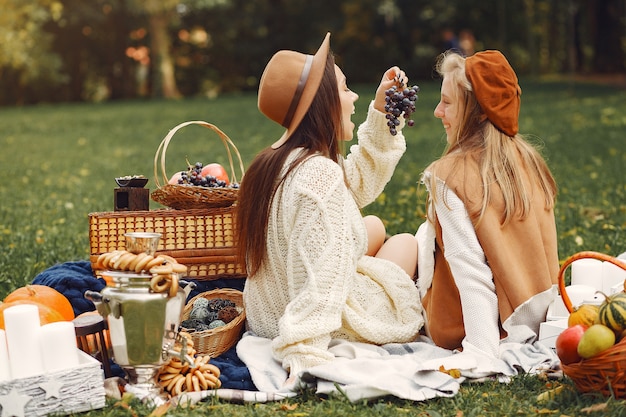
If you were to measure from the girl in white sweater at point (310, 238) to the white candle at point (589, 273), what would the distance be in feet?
2.66

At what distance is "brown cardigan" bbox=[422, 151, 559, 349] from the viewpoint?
3422 millimetres

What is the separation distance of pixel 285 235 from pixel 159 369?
28.5 inches

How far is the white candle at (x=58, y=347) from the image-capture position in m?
2.93

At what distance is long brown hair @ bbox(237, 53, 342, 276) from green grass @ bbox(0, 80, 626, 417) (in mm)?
748

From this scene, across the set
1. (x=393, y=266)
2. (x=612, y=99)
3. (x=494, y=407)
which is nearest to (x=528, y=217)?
(x=393, y=266)

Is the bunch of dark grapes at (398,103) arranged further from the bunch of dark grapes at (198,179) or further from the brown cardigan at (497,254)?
the bunch of dark grapes at (198,179)

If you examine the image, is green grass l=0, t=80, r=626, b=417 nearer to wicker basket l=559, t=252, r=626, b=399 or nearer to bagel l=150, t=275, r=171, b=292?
wicker basket l=559, t=252, r=626, b=399

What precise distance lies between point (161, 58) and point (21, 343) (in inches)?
888

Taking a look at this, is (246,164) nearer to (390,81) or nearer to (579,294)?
(390,81)

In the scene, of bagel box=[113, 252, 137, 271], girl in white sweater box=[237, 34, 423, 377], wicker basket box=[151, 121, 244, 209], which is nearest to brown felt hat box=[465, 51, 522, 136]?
girl in white sweater box=[237, 34, 423, 377]

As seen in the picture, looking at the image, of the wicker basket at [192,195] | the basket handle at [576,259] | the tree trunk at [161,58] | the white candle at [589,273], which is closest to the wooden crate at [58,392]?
the wicker basket at [192,195]

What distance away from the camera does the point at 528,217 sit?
11.5 ft

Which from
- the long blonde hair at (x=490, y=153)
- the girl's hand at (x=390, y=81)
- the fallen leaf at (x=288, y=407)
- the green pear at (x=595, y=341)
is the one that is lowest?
the fallen leaf at (x=288, y=407)

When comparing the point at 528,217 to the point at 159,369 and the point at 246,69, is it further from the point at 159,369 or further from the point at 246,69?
the point at 246,69
